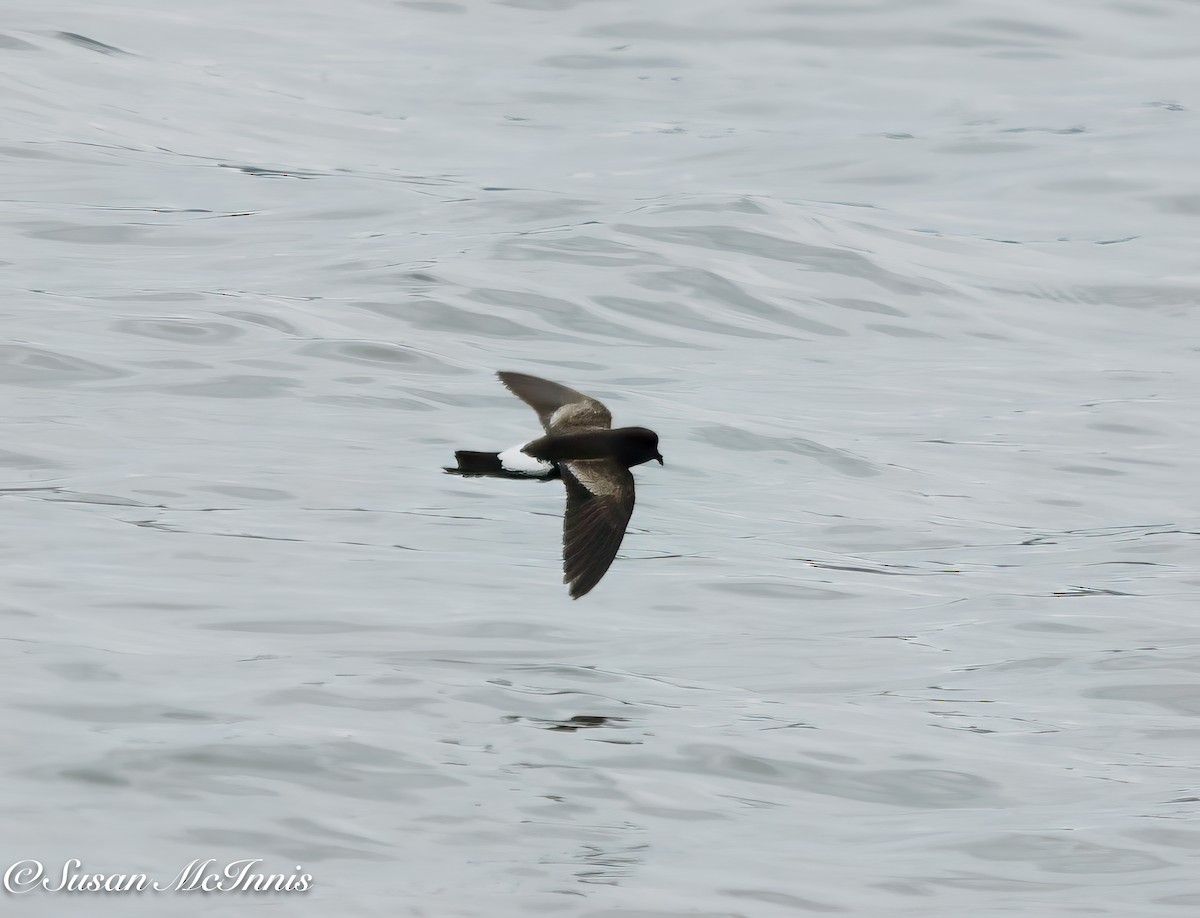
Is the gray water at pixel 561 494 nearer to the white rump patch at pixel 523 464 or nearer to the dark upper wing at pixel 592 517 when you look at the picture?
the dark upper wing at pixel 592 517

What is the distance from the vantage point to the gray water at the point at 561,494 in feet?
16.6

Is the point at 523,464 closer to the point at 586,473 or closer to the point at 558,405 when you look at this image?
the point at 586,473

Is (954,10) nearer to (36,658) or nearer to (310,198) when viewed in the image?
(310,198)

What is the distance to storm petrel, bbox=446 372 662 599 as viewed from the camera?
6559mm

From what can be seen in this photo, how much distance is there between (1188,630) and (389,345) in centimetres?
547

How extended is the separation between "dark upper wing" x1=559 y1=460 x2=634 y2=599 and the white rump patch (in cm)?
6

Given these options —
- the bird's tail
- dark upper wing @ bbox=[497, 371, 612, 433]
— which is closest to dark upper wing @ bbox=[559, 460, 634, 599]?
the bird's tail

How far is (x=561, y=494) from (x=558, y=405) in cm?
154

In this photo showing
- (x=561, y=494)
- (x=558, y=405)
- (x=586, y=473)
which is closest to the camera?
(x=586, y=473)

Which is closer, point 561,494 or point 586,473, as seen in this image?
point 586,473

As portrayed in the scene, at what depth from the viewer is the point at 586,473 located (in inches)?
278

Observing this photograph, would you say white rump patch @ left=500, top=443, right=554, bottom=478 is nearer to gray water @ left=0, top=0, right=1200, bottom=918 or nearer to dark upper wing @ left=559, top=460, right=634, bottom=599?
dark upper wing @ left=559, top=460, right=634, bottom=599

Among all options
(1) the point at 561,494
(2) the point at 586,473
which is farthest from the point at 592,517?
(1) the point at 561,494

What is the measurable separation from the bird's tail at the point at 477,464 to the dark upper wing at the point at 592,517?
0.29m
